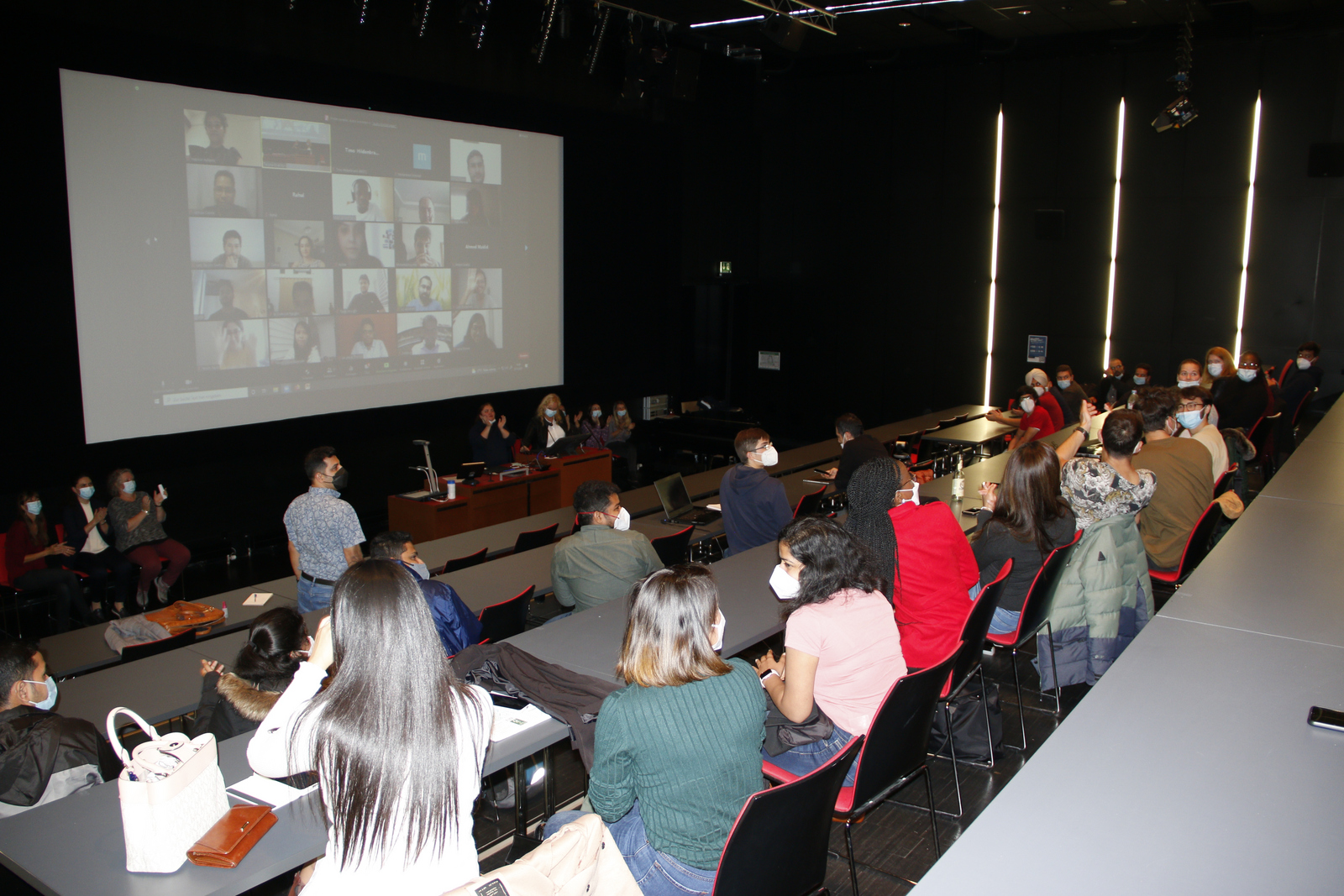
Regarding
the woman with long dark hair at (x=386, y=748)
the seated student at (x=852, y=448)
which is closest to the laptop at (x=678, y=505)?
the seated student at (x=852, y=448)

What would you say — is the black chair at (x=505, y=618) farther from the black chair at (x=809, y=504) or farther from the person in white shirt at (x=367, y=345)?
the person in white shirt at (x=367, y=345)

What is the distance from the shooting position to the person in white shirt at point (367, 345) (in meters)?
8.41

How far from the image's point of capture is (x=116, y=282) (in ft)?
22.5

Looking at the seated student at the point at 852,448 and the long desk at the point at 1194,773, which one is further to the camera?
the seated student at the point at 852,448

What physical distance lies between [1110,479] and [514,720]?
9.79ft

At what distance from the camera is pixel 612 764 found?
2.06m

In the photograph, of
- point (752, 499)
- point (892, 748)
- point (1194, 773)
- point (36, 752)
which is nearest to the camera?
point (1194, 773)

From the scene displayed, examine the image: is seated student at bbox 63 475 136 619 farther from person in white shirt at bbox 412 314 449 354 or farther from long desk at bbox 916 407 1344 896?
long desk at bbox 916 407 1344 896

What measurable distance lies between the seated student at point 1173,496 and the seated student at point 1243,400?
347 cm

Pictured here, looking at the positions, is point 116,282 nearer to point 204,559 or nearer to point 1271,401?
point 204,559

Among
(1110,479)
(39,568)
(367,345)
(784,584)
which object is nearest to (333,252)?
(367,345)

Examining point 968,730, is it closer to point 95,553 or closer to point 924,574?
point 924,574

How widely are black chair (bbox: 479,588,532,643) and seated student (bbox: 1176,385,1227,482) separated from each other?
12.5 feet

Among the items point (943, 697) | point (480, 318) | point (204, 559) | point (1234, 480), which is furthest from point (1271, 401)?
point (204, 559)
